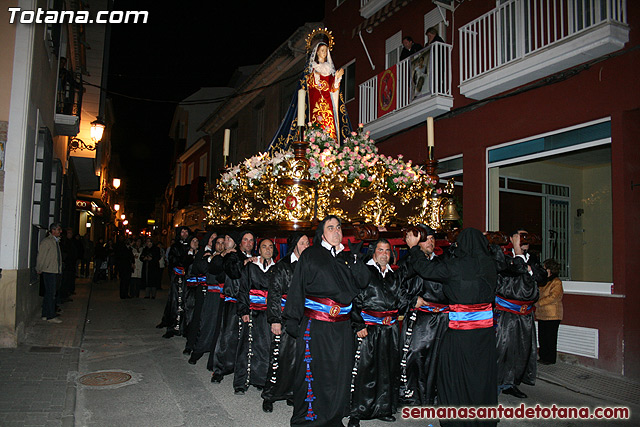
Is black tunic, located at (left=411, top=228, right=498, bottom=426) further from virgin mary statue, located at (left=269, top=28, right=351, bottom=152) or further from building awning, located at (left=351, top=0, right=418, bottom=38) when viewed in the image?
building awning, located at (left=351, top=0, right=418, bottom=38)

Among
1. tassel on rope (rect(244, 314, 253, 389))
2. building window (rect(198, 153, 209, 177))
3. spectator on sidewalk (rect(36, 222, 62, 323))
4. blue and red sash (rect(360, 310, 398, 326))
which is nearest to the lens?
blue and red sash (rect(360, 310, 398, 326))

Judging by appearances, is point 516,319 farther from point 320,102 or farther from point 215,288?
point 320,102

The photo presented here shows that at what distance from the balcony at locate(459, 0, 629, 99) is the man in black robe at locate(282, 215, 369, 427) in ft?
17.2

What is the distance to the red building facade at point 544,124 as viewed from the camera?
697 cm

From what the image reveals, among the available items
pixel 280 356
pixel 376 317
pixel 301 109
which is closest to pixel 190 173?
pixel 301 109

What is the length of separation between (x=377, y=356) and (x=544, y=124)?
5.47 meters

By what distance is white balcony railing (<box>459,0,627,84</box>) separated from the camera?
7.10m

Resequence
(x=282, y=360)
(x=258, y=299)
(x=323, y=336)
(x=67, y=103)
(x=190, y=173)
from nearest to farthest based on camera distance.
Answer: (x=323, y=336) < (x=282, y=360) < (x=258, y=299) < (x=67, y=103) < (x=190, y=173)

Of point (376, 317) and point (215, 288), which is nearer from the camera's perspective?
point (376, 317)

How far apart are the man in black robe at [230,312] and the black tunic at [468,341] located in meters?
2.69

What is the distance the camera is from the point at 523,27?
8.20 m

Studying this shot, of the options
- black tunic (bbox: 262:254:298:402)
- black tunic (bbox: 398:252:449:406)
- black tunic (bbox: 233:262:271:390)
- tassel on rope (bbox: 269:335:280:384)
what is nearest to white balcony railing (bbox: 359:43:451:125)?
black tunic (bbox: 398:252:449:406)

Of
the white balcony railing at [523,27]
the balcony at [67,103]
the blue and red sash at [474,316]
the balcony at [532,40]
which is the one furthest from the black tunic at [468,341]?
the balcony at [67,103]

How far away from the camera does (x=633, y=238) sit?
271 inches
